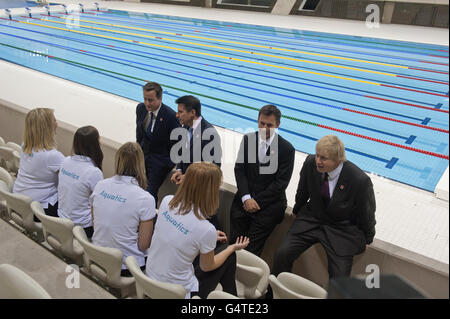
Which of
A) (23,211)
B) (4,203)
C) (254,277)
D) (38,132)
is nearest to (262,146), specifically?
(254,277)

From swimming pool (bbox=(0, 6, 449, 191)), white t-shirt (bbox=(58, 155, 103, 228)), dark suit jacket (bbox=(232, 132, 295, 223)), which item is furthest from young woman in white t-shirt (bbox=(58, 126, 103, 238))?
swimming pool (bbox=(0, 6, 449, 191))

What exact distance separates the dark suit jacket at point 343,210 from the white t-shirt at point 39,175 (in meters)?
1.73

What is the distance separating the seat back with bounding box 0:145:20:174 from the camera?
11.0 feet

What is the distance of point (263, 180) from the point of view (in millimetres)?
2771

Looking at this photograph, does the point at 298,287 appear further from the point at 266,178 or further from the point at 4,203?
the point at 4,203

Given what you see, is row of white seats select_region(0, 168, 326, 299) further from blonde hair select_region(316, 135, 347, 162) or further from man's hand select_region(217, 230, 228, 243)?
blonde hair select_region(316, 135, 347, 162)

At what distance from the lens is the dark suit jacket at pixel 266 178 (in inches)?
106

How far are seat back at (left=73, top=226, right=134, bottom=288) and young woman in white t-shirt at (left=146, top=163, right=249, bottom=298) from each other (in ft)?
0.67

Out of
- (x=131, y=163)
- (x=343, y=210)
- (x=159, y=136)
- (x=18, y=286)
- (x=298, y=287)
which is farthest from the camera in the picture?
(x=159, y=136)

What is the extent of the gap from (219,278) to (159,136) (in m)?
1.62

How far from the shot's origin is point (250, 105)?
22.8 feet

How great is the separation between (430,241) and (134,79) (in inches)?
261
